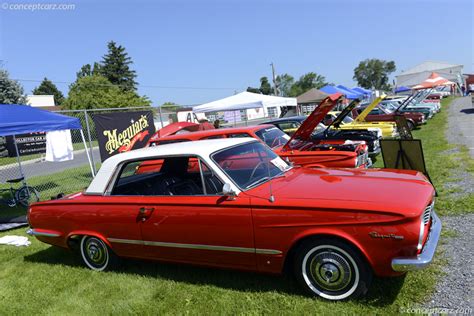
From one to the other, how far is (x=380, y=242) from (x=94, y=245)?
3.30m

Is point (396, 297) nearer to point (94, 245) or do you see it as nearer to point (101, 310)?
point (101, 310)

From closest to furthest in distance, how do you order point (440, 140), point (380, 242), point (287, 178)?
point (380, 242)
point (287, 178)
point (440, 140)

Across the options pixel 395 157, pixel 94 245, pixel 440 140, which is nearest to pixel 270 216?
pixel 94 245

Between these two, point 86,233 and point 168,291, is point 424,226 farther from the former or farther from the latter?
point 86,233

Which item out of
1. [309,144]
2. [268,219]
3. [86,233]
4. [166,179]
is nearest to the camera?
[268,219]

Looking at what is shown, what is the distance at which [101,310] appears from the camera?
376cm

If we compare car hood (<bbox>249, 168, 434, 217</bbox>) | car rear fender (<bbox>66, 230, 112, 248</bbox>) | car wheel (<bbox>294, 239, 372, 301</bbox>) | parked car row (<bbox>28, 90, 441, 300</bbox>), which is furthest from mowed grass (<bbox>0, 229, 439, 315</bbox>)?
car hood (<bbox>249, 168, 434, 217</bbox>)

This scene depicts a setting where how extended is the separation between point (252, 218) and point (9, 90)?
2947 centimetres

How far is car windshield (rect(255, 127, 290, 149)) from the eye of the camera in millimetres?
8203

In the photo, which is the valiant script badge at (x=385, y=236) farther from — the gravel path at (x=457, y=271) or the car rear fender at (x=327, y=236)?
the gravel path at (x=457, y=271)

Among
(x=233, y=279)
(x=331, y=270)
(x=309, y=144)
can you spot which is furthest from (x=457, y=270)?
(x=309, y=144)

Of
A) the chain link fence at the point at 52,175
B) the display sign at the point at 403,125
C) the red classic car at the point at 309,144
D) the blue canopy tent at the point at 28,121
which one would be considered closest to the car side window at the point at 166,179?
the red classic car at the point at 309,144

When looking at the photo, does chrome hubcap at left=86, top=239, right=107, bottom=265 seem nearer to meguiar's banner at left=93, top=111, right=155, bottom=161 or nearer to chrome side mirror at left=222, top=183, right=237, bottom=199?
chrome side mirror at left=222, top=183, right=237, bottom=199

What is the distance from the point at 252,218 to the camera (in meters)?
3.47
